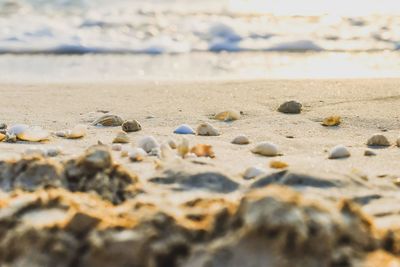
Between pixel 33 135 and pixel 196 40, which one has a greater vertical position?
pixel 196 40

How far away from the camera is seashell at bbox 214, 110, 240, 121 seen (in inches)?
142

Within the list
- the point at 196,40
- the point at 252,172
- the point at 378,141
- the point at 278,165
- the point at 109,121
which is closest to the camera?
the point at 252,172

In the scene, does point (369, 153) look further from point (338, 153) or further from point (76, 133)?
point (76, 133)

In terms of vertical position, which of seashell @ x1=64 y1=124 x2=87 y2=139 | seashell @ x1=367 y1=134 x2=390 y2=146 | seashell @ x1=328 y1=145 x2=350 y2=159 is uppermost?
seashell @ x1=64 y1=124 x2=87 y2=139

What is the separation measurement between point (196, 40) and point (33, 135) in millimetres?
4286

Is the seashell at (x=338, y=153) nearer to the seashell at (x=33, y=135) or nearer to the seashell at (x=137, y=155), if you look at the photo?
the seashell at (x=137, y=155)

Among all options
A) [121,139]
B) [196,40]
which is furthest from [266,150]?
[196,40]

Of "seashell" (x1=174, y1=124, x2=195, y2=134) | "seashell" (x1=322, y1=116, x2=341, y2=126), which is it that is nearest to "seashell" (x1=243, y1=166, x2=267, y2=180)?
"seashell" (x1=174, y1=124, x2=195, y2=134)

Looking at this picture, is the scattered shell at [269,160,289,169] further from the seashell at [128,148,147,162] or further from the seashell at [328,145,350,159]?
the seashell at [128,148,147,162]

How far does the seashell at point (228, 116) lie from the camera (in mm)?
3609

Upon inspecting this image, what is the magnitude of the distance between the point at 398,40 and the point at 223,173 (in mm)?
5262

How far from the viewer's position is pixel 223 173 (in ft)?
6.95

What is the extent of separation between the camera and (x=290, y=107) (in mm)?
3744

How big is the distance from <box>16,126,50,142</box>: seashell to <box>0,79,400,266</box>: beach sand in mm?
43
